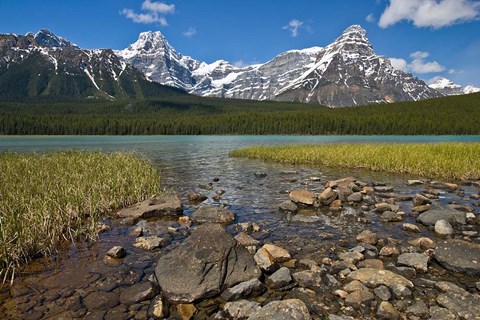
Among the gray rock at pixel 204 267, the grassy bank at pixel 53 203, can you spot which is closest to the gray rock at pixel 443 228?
the gray rock at pixel 204 267

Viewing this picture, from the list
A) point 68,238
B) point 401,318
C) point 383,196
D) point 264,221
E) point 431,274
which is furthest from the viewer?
point 383,196

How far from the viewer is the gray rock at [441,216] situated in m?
12.7

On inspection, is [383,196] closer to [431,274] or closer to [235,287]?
[431,274]

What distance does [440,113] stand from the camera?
165m

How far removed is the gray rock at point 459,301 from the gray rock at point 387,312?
1107 millimetres

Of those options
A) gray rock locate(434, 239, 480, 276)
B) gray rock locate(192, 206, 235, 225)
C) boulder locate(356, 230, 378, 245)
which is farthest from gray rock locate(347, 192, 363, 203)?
gray rock locate(434, 239, 480, 276)

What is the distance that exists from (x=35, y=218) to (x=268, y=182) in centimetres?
1657

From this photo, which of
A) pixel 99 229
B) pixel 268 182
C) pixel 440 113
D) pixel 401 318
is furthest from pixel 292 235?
pixel 440 113

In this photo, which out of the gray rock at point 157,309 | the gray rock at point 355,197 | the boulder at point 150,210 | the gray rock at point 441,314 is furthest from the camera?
the gray rock at point 355,197

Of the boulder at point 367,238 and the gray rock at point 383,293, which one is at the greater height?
the gray rock at point 383,293

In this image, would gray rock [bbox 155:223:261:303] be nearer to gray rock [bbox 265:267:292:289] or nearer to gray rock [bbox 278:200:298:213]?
gray rock [bbox 265:267:292:289]

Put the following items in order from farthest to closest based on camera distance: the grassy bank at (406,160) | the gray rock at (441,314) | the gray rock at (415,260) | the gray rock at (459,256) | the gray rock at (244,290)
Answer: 1. the grassy bank at (406,160)
2. the gray rock at (415,260)
3. the gray rock at (459,256)
4. the gray rock at (244,290)
5. the gray rock at (441,314)

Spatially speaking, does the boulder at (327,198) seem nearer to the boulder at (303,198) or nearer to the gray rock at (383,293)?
the boulder at (303,198)

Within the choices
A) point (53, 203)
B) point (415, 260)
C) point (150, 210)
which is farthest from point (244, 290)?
point (53, 203)
